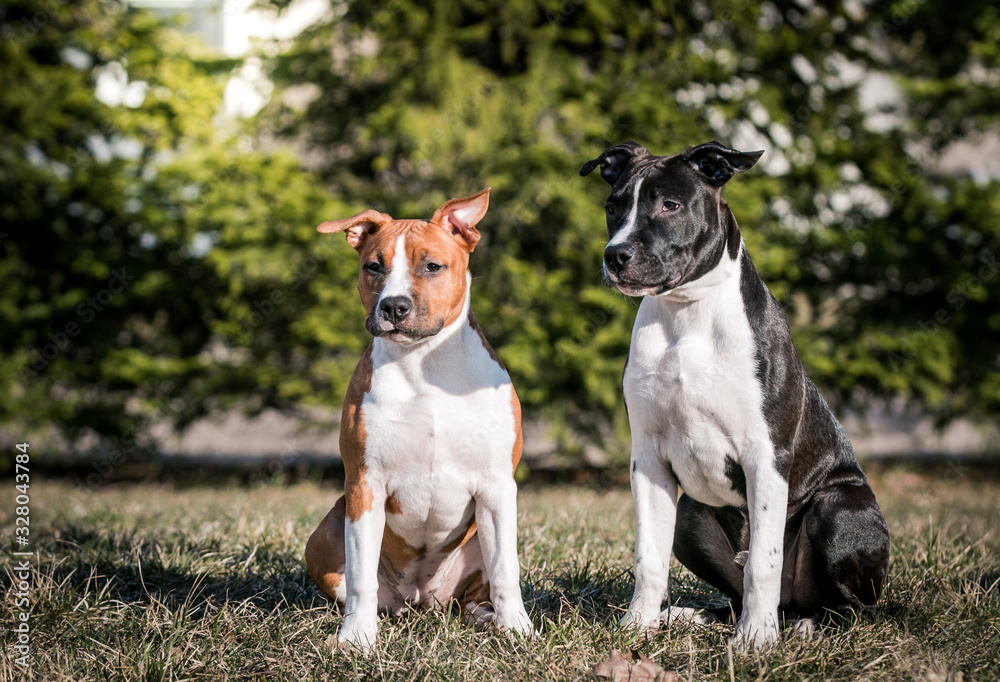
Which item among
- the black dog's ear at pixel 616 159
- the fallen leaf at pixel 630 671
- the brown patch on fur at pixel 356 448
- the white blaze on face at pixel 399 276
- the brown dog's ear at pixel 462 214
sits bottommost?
the fallen leaf at pixel 630 671

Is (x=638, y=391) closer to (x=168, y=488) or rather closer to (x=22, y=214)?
(x=168, y=488)

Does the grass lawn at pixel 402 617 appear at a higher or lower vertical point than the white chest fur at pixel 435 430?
lower

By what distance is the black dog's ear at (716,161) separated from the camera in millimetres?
3135

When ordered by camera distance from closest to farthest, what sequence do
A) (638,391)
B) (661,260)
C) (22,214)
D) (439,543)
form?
(661,260), (638,391), (439,543), (22,214)

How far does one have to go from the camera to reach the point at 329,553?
11.2 feet

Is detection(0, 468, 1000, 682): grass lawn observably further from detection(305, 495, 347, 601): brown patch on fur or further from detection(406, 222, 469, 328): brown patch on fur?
detection(406, 222, 469, 328): brown patch on fur

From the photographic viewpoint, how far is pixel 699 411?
309 centimetres

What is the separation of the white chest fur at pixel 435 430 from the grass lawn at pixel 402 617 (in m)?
0.46

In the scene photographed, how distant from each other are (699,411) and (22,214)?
8463mm

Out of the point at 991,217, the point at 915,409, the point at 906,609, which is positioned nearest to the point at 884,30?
the point at 991,217

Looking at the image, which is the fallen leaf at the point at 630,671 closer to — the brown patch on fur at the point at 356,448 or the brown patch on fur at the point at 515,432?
the brown patch on fur at the point at 515,432

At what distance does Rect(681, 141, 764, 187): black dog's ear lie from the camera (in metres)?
3.13

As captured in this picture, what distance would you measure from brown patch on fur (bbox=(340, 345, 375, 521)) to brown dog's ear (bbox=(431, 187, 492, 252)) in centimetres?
63

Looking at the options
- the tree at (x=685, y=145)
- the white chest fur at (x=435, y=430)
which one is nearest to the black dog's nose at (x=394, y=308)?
the white chest fur at (x=435, y=430)
